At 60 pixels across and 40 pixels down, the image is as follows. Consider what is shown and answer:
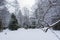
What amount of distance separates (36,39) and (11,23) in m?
11.4

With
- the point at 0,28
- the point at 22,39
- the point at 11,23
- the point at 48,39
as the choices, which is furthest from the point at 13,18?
the point at 48,39

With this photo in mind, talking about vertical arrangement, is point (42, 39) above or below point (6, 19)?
above

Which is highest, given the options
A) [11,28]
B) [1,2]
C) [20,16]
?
[1,2]

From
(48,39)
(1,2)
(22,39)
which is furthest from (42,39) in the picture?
(1,2)

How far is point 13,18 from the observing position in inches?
909

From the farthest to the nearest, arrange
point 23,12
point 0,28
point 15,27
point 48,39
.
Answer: point 23,12 → point 15,27 → point 0,28 → point 48,39

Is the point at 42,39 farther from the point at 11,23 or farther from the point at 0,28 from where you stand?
the point at 11,23

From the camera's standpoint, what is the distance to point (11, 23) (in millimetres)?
22578

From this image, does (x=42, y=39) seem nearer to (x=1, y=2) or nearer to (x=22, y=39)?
(x=22, y=39)

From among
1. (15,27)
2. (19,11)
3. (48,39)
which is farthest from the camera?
(19,11)

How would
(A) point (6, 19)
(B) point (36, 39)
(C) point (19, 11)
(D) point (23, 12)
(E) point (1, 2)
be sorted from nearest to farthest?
(B) point (36, 39) → (E) point (1, 2) → (A) point (6, 19) → (C) point (19, 11) → (D) point (23, 12)

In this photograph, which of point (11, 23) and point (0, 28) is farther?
point (11, 23)

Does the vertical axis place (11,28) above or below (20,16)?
Answer: above

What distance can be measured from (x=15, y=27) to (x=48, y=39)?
1134 centimetres
